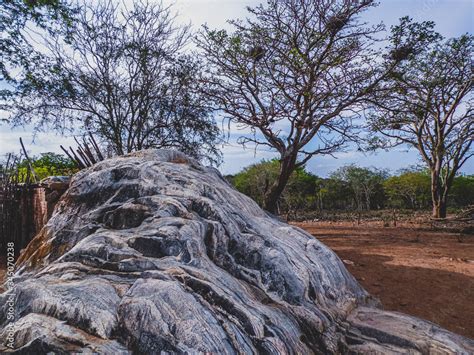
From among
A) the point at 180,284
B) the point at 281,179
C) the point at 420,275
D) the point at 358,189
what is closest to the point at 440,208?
the point at 281,179

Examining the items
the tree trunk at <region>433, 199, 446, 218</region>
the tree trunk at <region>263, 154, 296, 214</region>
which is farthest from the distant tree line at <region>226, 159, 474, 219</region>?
the tree trunk at <region>263, 154, 296, 214</region>

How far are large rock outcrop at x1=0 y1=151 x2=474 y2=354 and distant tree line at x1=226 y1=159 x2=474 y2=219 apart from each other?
Answer: 852 inches

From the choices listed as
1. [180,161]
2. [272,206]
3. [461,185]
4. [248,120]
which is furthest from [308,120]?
[461,185]

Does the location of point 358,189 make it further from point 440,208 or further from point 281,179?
point 281,179

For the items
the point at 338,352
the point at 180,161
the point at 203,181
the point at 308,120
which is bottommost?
the point at 338,352

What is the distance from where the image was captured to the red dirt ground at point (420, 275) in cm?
359

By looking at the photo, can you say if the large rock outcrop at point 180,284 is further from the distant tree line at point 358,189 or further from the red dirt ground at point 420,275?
the distant tree line at point 358,189

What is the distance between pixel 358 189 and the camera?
25.4 metres

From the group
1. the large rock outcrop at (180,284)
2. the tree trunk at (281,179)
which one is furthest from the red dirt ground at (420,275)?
the tree trunk at (281,179)

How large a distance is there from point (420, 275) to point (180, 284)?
14.2ft

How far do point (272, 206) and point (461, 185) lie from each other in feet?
79.3

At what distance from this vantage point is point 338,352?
2.09 m

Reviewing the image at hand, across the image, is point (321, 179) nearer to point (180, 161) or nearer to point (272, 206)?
point (272, 206)

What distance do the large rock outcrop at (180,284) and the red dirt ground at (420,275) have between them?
958 mm
